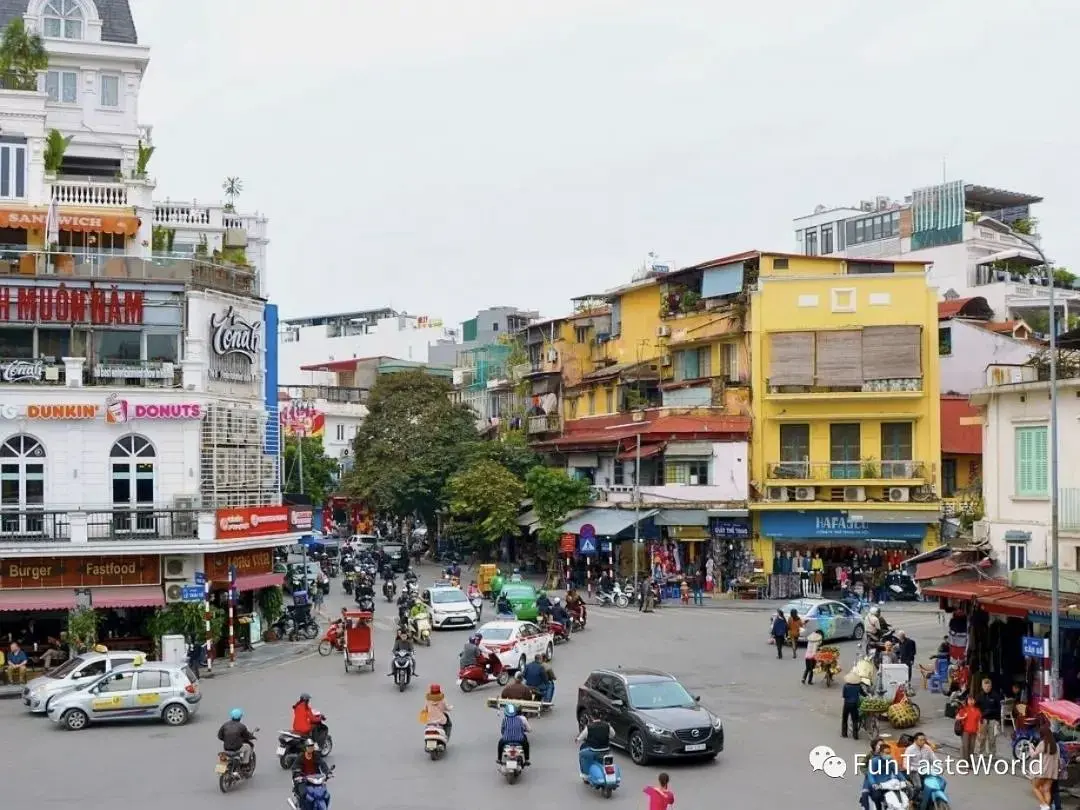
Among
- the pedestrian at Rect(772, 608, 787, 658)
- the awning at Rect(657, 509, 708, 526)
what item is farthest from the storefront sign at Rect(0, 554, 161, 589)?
the awning at Rect(657, 509, 708, 526)

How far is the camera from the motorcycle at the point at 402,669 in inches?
1174

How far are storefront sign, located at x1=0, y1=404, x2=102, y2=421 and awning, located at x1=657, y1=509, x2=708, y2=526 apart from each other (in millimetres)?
26074

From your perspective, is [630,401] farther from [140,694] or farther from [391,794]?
[391,794]

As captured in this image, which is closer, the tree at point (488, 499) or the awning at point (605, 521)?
the awning at point (605, 521)

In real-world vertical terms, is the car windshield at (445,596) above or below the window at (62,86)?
below

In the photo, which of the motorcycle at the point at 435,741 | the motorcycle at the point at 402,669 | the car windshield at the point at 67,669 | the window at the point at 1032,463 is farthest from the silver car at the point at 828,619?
the car windshield at the point at 67,669

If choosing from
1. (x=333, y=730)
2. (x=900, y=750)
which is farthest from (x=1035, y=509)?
(x=333, y=730)

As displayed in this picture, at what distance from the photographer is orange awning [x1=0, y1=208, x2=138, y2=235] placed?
3809cm

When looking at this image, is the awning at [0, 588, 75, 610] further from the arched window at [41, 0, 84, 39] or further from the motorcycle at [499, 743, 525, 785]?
the arched window at [41, 0, 84, 39]

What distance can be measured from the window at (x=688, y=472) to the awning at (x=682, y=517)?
4.02 feet

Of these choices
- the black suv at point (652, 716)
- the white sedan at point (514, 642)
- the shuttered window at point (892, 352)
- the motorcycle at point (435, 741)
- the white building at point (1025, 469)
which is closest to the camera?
the black suv at point (652, 716)

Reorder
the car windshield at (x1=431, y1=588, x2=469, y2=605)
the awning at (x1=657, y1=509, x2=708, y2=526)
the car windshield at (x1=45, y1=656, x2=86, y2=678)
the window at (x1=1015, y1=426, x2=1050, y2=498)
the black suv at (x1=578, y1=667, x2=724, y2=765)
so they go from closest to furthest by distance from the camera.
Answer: the black suv at (x1=578, y1=667, x2=724, y2=765) < the window at (x1=1015, y1=426, x2=1050, y2=498) < the car windshield at (x1=45, y1=656, x2=86, y2=678) < the car windshield at (x1=431, y1=588, x2=469, y2=605) < the awning at (x1=657, y1=509, x2=708, y2=526)

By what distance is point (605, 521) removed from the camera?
56031 millimetres

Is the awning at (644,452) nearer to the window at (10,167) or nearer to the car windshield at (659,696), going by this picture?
the window at (10,167)
